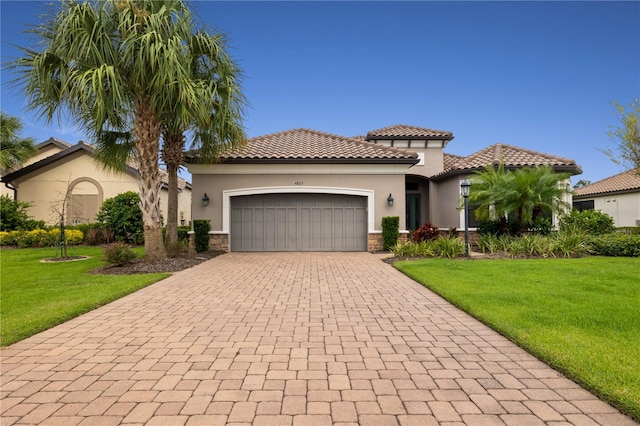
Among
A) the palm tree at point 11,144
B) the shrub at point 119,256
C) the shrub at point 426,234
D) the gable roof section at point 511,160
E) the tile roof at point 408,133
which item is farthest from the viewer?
the tile roof at point 408,133

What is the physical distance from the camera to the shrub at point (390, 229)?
14.1 meters

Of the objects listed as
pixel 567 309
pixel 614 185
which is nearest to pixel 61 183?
pixel 567 309

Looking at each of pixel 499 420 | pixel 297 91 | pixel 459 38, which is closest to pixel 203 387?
pixel 499 420

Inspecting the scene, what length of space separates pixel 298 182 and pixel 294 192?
468 mm

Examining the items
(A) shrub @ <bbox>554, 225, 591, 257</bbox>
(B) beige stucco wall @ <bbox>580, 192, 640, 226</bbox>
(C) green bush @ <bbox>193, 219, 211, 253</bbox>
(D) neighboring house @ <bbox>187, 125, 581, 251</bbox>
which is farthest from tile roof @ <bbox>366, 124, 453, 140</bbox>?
(B) beige stucco wall @ <bbox>580, 192, 640, 226</bbox>

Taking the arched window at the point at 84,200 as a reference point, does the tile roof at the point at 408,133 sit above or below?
above

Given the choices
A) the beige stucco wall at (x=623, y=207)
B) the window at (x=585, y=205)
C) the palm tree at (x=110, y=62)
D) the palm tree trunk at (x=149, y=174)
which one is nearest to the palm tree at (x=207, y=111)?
the palm tree at (x=110, y=62)

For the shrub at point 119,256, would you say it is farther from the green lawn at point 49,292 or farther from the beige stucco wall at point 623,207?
the beige stucco wall at point 623,207

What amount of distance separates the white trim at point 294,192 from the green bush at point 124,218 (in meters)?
5.23

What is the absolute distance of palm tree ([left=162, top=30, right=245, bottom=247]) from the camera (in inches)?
399

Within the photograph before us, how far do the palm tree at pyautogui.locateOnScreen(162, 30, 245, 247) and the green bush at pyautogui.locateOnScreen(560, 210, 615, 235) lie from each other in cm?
1394

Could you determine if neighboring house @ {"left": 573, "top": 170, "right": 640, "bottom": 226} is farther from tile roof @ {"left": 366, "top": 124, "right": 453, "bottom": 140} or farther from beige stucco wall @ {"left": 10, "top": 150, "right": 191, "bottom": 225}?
beige stucco wall @ {"left": 10, "top": 150, "right": 191, "bottom": 225}

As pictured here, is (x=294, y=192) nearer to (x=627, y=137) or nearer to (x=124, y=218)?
(x=124, y=218)

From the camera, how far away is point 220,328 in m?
4.65
